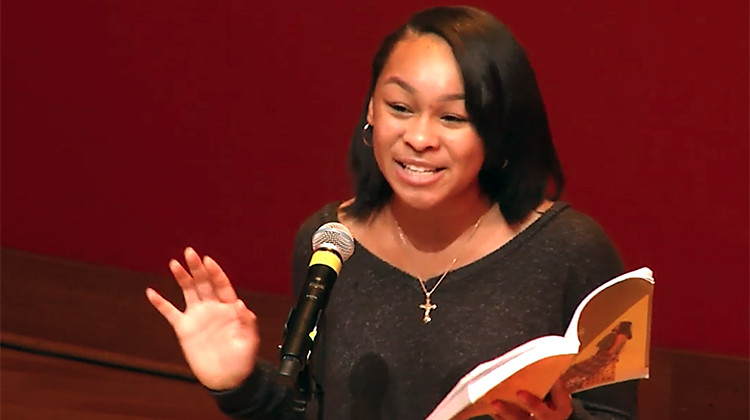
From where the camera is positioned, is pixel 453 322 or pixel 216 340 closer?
pixel 216 340

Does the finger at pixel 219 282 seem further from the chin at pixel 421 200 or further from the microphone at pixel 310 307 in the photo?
the chin at pixel 421 200

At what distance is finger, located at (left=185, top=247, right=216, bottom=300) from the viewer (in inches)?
55.3

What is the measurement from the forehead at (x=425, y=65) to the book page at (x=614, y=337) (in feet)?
1.21

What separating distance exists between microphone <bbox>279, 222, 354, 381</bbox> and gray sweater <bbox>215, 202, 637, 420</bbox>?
331 mm


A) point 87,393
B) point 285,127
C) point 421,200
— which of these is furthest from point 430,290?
point 87,393

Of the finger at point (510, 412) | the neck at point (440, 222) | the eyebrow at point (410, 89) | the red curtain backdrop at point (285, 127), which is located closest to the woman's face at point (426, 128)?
the eyebrow at point (410, 89)

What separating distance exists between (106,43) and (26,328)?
0.92m

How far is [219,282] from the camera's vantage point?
4.70 ft

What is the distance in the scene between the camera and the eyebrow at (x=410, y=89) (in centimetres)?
150

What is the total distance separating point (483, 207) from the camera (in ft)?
5.64

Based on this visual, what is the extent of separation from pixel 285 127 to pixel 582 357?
1.86m

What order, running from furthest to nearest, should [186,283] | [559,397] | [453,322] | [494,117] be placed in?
[453,322] → [494,117] → [186,283] → [559,397]

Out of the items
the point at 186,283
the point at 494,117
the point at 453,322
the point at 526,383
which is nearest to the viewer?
the point at 526,383

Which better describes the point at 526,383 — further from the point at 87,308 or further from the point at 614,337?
the point at 87,308
